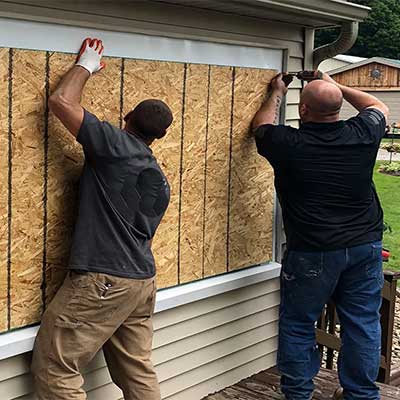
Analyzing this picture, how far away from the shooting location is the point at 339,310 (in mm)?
4160

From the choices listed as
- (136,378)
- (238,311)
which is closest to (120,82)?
(136,378)

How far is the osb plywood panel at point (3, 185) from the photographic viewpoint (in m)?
2.96

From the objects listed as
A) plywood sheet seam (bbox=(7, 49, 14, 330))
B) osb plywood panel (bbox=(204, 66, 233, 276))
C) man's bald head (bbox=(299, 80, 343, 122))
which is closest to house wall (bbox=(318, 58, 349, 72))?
osb plywood panel (bbox=(204, 66, 233, 276))

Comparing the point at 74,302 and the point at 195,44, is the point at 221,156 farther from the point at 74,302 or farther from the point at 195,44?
the point at 74,302

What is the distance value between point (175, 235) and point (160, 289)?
Answer: 31cm

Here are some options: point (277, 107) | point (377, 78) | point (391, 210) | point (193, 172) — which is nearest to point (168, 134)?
point (193, 172)

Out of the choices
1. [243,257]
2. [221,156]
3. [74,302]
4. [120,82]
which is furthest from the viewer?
[243,257]

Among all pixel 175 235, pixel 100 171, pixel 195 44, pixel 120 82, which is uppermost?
pixel 195 44

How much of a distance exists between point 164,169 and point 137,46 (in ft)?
2.18

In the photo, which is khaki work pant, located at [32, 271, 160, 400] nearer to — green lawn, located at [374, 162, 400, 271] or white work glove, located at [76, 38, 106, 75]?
white work glove, located at [76, 38, 106, 75]

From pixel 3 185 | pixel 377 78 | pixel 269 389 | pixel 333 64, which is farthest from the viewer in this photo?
pixel 333 64

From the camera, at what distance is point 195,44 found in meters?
3.88

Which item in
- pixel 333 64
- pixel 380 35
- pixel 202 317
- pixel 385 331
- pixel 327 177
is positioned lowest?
pixel 385 331

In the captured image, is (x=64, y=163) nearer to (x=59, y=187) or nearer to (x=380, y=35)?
(x=59, y=187)
